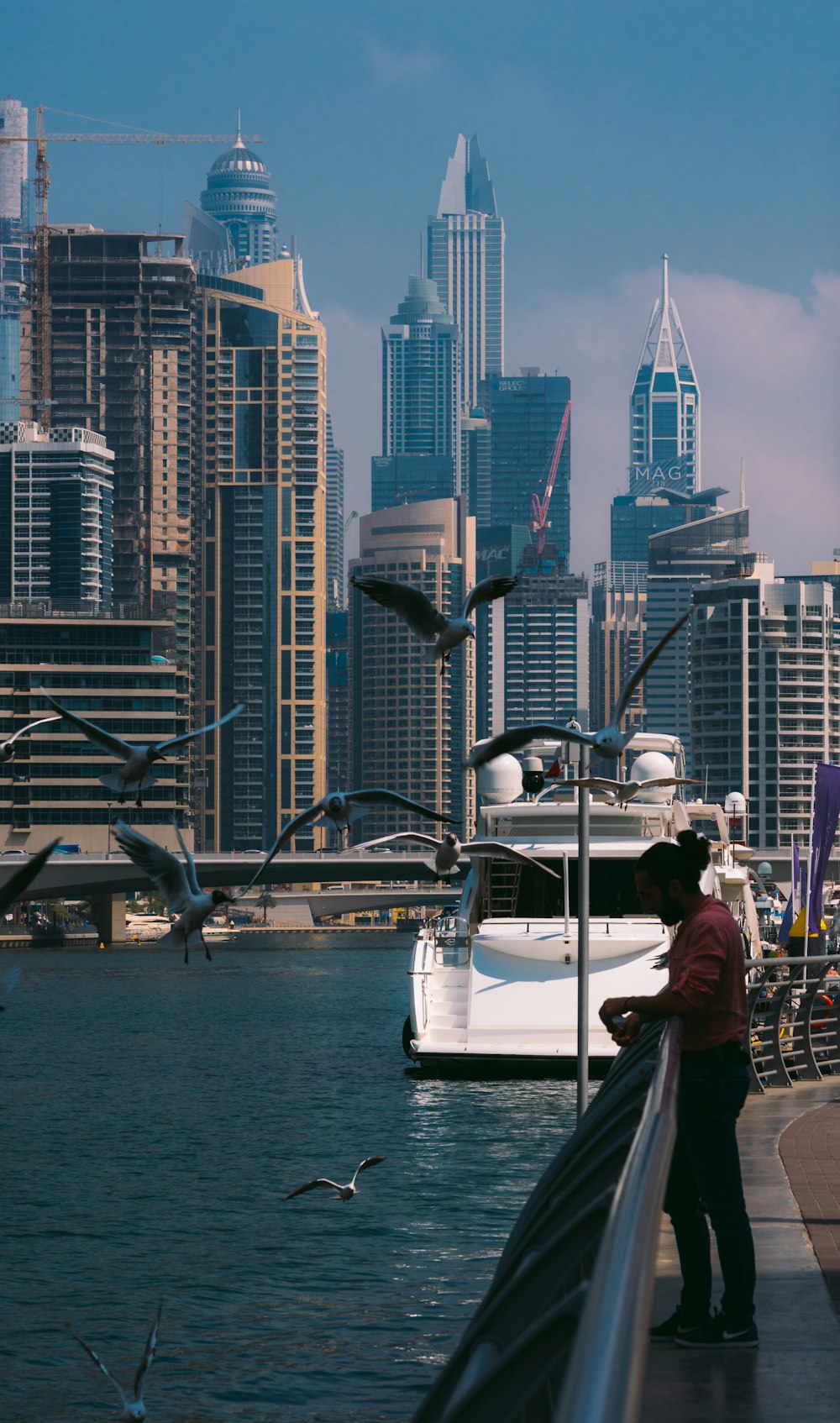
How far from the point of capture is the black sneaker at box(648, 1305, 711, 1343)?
882cm

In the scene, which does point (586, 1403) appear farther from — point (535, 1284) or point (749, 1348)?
point (749, 1348)

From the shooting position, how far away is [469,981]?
3697 centimetres

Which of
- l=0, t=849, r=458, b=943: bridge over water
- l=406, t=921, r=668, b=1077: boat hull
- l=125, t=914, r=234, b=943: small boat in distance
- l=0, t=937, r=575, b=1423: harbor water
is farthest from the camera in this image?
l=125, t=914, r=234, b=943: small boat in distance

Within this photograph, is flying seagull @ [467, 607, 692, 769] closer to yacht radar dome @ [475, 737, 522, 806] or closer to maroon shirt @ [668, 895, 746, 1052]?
maroon shirt @ [668, 895, 746, 1052]

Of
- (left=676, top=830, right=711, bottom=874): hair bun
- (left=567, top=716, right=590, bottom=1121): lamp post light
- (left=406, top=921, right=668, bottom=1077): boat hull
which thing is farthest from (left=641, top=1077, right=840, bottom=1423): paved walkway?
(left=406, top=921, right=668, bottom=1077): boat hull

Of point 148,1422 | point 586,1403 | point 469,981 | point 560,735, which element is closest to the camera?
point 586,1403

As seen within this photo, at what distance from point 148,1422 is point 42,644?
149 metres

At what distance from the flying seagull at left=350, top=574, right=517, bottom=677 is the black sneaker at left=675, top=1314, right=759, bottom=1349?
24.2 ft

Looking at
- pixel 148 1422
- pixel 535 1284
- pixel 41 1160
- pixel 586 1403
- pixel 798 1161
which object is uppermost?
pixel 586 1403

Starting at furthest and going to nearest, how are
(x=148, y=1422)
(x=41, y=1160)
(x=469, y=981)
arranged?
(x=469, y=981)
(x=41, y=1160)
(x=148, y=1422)

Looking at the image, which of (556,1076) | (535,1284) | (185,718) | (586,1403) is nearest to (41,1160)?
(556,1076)

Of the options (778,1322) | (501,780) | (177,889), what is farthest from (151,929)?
(778,1322)

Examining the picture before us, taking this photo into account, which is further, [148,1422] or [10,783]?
[10,783]

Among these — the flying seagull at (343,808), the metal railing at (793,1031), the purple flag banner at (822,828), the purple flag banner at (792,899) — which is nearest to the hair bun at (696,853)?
the flying seagull at (343,808)
